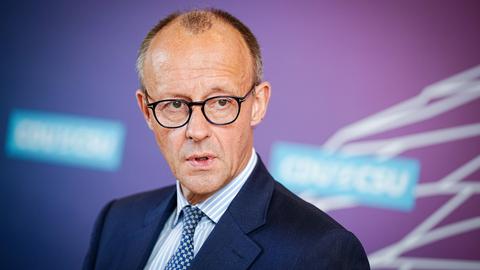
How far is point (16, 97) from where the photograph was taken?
373 cm

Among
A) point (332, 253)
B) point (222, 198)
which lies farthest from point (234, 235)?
point (332, 253)

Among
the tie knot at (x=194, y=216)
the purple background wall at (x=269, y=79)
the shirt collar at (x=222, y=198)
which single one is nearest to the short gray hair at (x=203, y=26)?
the shirt collar at (x=222, y=198)

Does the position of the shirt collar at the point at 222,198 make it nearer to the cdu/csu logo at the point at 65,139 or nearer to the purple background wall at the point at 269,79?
the purple background wall at the point at 269,79

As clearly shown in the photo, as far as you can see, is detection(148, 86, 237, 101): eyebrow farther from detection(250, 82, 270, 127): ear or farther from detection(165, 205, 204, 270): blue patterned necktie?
detection(165, 205, 204, 270): blue patterned necktie

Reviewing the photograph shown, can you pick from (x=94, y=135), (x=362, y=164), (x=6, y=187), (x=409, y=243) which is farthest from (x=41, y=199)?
(x=409, y=243)

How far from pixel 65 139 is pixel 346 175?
5.69ft

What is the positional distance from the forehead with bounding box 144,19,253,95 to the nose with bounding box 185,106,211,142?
0.23 ft

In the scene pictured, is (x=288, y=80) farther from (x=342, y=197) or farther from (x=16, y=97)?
(x=16, y=97)

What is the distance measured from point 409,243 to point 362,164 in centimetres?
51

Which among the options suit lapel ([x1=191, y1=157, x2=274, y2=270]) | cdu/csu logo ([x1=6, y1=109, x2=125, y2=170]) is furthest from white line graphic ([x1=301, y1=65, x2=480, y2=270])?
suit lapel ([x1=191, y1=157, x2=274, y2=270])

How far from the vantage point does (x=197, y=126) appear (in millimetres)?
1546

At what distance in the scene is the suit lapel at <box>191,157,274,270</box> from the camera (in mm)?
1526

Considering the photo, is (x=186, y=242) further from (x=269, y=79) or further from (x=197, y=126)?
(x=269, y=79)

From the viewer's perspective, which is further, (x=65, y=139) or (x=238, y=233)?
(x=65, y=139)
